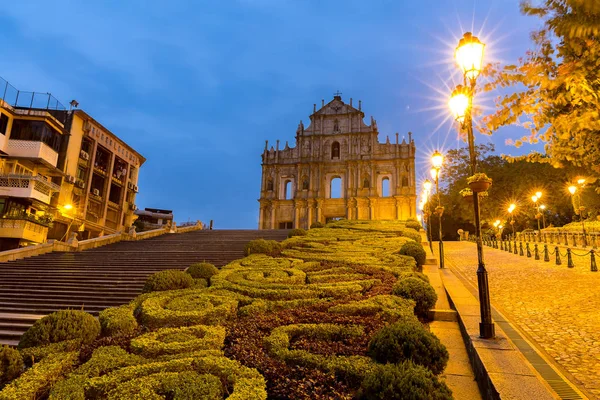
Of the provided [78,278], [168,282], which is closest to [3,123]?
[78,278]

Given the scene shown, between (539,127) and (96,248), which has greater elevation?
(539,127)

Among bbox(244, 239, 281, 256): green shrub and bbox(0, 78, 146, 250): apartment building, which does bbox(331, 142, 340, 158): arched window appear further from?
bbox(244, 239, 281, 256): green shrub

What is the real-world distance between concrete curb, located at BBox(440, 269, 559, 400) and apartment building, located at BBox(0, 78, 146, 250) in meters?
26.9

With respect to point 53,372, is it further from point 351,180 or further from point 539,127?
point 351,180

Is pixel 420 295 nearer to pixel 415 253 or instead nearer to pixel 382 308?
pixel 382 308

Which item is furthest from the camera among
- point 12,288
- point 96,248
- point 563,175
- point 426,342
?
point 563,175

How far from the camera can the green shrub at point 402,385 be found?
3990mm

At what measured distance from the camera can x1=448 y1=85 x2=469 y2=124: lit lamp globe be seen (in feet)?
24.7

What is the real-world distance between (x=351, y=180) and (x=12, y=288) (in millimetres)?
42168

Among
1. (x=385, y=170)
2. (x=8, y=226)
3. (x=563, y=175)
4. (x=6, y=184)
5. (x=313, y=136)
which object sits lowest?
(x=8, y=226)

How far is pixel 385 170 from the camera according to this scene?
167 feet

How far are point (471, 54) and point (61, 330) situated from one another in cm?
904

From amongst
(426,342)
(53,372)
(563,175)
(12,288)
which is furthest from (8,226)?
(563,175)

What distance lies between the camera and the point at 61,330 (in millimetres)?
6727
